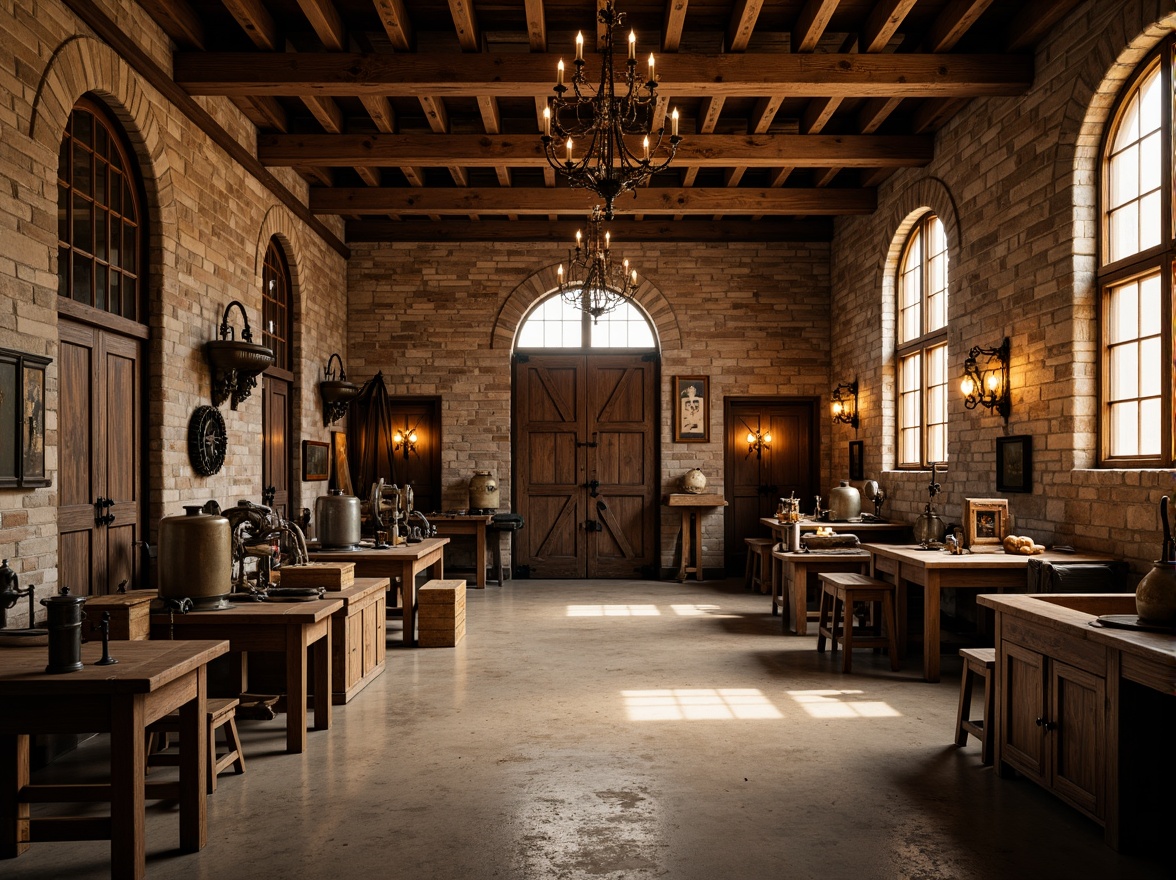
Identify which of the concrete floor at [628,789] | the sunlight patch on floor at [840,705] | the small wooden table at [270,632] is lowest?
the sunlight patch on floor at [840,705]

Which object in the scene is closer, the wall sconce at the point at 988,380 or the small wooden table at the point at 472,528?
the wall sconce at the point at 988,380

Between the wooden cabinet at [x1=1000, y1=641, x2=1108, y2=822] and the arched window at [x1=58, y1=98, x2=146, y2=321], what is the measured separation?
18.1 feet

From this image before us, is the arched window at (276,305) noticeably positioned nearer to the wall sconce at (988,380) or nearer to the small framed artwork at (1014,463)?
the wall sconce at (988,380)

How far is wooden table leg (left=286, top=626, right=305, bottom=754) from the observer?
4363 mm

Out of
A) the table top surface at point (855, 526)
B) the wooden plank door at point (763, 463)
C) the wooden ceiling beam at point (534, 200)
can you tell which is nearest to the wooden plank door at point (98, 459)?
the wooden ceiling beam at point (534, 200)

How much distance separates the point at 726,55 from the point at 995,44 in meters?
2.17

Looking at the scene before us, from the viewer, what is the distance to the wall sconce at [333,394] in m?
9.93

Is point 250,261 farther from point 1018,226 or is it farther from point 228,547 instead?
point 1018,226

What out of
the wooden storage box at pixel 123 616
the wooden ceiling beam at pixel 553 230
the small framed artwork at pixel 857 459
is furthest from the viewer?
the wooden ceiling beam at pixel 553 230

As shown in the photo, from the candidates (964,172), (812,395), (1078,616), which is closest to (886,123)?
(964,172)

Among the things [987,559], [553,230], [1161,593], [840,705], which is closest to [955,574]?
[987,559]

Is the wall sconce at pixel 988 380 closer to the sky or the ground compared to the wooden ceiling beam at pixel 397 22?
closer to the ground

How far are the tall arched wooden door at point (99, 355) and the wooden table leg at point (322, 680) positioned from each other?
152cm

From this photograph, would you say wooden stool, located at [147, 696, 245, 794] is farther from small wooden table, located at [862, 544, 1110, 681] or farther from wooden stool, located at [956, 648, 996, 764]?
small wooden table, located at [862, 544, 1110, 681]
